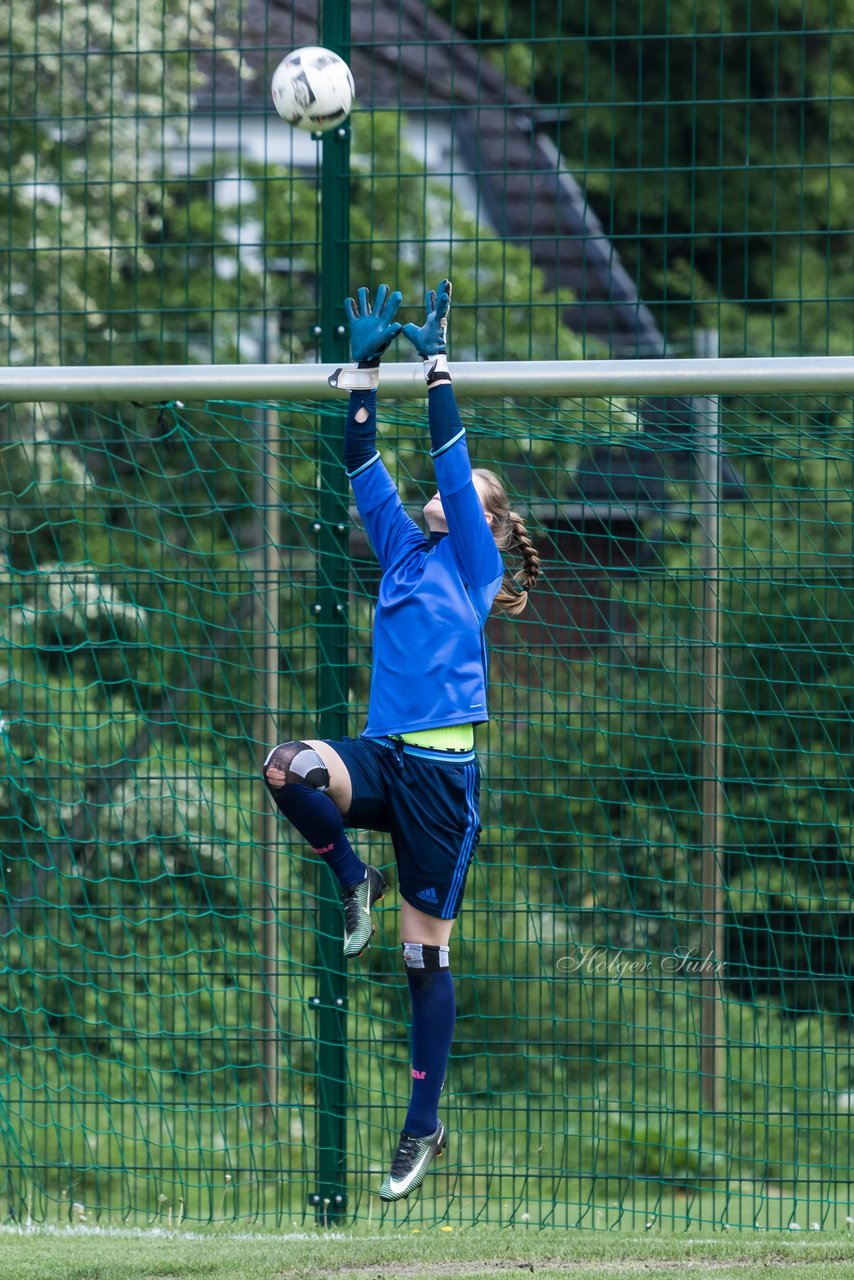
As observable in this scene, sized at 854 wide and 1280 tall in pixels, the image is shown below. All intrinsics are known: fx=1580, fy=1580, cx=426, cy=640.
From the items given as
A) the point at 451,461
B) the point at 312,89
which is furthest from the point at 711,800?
the point at 312,89

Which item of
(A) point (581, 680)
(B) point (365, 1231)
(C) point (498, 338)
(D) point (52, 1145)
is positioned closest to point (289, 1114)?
(B) point (365, 1231)

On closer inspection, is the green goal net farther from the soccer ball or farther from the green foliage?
the green foliage

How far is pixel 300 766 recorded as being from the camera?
4.20 meters

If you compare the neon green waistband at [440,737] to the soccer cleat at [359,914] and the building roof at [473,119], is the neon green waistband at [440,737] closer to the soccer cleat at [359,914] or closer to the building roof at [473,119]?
the soccer cleat at [359,914]

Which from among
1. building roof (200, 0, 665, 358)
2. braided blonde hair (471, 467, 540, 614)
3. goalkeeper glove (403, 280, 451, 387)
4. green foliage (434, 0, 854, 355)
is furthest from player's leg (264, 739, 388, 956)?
green foliage (434, 0, 854, 355)

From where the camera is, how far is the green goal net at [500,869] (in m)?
5.52

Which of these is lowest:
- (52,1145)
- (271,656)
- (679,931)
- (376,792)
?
(52,1145)

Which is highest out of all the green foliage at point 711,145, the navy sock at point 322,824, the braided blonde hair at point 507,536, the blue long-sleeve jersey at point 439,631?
the green foliage at point 711,145

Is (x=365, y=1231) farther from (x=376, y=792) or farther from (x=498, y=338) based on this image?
(x=498, y=338)

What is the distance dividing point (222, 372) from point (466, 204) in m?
7.82

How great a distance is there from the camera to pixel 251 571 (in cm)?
564

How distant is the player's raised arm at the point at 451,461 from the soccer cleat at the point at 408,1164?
1.54m

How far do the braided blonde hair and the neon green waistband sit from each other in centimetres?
48

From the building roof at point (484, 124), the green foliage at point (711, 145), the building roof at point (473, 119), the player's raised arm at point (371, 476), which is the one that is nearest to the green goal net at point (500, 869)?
the player's raised arm at point (371, 476)
